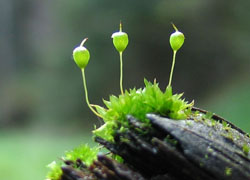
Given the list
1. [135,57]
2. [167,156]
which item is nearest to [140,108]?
[167,156]

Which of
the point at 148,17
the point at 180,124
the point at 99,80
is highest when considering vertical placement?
the point at 148,17

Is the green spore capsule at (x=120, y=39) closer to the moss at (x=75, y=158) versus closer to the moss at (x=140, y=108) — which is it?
the moss at (x=140, y=108)

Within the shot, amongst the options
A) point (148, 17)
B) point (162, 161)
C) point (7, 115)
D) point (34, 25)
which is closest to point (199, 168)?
point (162, 161)

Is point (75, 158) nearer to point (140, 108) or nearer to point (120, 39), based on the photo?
point (140, 108)

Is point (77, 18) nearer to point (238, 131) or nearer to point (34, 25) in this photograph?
point (34, 25)

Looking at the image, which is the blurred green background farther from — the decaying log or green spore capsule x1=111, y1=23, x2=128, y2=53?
the decaying log

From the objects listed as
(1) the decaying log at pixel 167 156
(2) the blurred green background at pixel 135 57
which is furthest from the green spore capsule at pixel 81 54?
(2) the blurred green background at pixel 135 57

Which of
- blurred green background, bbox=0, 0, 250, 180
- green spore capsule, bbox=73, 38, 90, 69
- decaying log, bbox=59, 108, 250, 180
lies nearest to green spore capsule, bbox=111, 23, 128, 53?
green spore capsule, bbox=73, 38, 90, 69

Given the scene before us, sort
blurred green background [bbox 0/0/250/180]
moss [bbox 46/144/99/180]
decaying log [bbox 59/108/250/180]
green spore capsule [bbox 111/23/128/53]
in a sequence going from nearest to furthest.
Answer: decaying log [bbox 59/108/250/180]
moss [bbox 46/144/99/180]
green spore capsule [bbox 111/23/128/53]
blurred green background [bbox 0/0/250/180]
